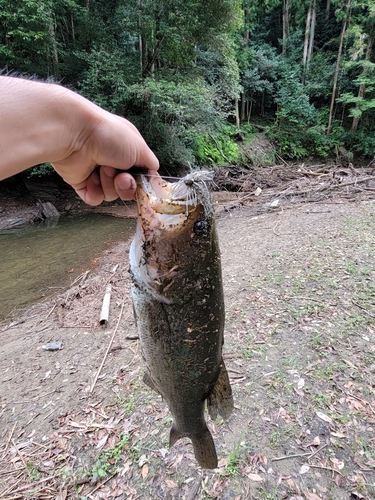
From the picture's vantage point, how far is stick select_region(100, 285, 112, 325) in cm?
474

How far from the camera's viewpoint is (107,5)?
45.9 ft

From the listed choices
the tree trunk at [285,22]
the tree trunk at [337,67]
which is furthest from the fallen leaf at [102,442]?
the tree trunk at [285,22]

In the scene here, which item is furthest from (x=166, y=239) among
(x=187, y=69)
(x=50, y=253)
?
(x=187, y=69)

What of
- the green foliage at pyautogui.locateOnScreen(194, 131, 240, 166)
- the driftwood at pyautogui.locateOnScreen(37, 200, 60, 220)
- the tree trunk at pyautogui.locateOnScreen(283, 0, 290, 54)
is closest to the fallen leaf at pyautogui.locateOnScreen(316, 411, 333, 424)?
the driftwood at pyautogui.locateOnScreen(37, 200, 60, 220)

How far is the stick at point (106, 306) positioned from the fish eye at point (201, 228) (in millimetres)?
3903

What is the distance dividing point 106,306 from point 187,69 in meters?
13.1

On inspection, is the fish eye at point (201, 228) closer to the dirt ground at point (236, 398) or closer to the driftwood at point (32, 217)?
the dirt ground at point (236, 398)

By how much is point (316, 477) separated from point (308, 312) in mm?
2085

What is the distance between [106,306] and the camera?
200 inches

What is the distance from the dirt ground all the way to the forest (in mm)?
8095

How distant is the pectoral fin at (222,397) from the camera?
5.47 ft

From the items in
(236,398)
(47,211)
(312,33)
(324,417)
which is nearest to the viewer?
(324,417)

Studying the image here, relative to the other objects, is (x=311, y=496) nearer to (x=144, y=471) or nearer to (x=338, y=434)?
(x=338, y=434)

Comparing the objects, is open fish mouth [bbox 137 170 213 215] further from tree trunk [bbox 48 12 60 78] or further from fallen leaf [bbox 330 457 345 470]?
tree trunk [bbox 48 12 60 78]
